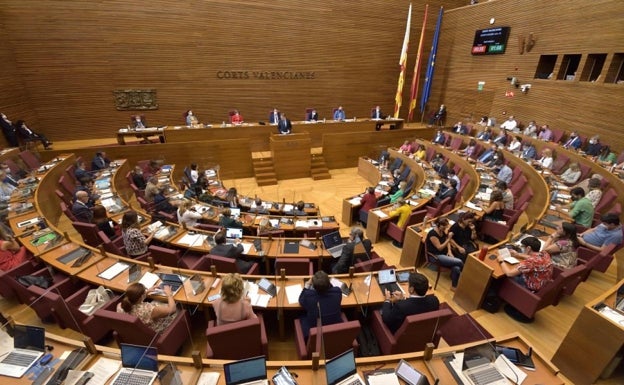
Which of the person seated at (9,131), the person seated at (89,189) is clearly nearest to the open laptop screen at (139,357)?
the person seated at (89,189)

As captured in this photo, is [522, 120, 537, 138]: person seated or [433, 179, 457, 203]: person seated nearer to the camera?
[433, 179, 457, 203]: person seated

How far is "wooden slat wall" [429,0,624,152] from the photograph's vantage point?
29.2ft

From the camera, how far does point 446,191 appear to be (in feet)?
22.7

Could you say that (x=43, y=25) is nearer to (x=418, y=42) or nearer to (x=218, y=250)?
(x=218, y=250)

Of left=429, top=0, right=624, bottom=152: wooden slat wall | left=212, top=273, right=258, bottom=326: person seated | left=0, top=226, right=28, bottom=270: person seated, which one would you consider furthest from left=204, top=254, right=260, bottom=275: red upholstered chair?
left=429, top=0, right=624, bottom=152: wooden slat wall

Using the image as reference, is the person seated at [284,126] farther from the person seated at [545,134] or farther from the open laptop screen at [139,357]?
the open laptop screen at [139,357]

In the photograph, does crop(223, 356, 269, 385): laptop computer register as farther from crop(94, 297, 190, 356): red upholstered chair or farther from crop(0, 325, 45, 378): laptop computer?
crop(0, 325, 45, 378): laptop computer

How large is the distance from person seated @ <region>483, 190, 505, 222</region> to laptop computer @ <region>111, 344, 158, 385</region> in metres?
6.02

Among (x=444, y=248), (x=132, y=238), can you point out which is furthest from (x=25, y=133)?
(x=444, y=248)

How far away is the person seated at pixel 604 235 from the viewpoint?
4.41 m

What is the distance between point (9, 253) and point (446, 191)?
7810 mm

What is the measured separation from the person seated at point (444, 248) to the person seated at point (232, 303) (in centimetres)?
328

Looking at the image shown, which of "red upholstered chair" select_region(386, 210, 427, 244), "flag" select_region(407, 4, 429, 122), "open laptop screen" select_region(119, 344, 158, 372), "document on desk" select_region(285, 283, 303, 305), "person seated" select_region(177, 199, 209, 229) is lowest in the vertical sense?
"red upholstered chair" select_region(386, 210, 427, 244)

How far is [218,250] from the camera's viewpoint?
167 inches
